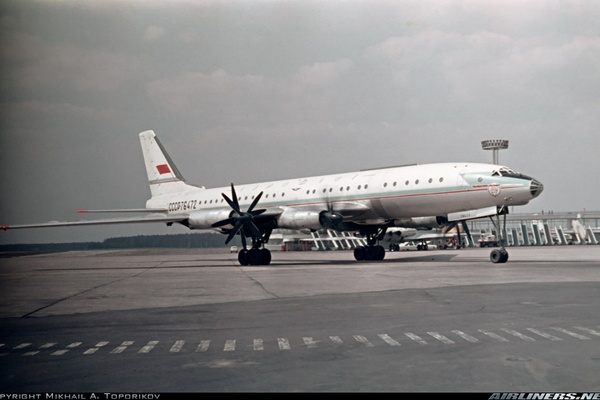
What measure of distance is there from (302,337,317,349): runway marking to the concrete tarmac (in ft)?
0.05

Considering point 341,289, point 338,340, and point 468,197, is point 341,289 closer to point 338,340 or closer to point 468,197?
point 338,340

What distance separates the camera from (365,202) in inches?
1357

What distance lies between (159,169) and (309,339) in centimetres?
4116

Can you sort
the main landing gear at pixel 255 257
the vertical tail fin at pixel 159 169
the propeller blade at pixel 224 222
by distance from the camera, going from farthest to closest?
the vertical tail fin at pixel 159 169 < the propeller blade at pixel 224 222 < the main landing gear at pixel 255 257

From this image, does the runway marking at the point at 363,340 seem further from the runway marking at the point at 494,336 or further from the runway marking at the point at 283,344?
the runway marking at the point at 494,336

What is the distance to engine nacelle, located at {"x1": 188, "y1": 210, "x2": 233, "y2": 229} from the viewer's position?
37.1 metres

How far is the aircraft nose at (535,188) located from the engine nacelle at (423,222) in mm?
6026

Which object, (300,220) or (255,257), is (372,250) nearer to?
(300,220)

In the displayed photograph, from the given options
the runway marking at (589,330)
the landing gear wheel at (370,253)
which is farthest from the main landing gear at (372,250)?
the runway marking at (589,330)

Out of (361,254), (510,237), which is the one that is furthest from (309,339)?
(510,237)

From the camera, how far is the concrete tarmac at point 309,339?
7.04 meters

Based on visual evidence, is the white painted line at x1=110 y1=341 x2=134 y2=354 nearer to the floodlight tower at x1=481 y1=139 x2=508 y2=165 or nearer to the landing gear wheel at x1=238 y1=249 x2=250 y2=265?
the landing gear wheel at x1=238 y1=249 x2=250 y2=265

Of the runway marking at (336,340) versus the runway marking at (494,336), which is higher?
the runway marking at (336,340)

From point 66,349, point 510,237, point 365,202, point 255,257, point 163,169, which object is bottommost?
point 510,237
